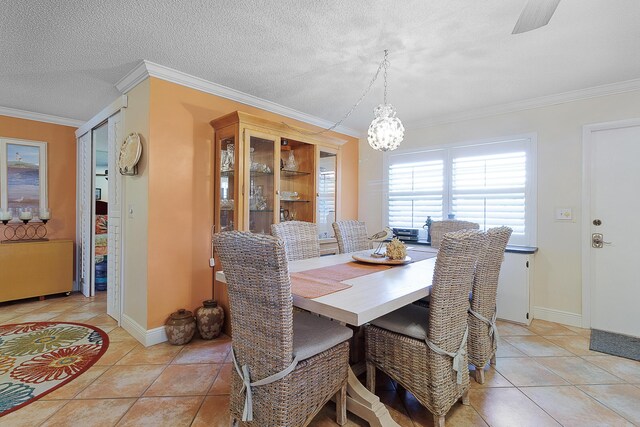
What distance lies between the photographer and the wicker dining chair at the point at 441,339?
5.06 ft

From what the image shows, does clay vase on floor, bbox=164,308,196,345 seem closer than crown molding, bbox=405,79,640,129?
Yes

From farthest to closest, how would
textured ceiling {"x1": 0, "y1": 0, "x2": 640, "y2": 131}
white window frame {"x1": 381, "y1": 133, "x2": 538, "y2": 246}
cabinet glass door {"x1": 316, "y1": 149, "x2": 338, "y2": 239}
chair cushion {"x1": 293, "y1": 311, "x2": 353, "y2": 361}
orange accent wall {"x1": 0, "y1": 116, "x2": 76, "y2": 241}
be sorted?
orange accent wall {"x1": 0, "y1": 116, "x2": 76, "y2": 241}
cabinet glass door {"x1": 316, "y1": 149, "x2": 338, "y2": 239}
white window frame {"x1": 381, "y1": 133, "x2": 538, "y2": 246}
textured ceiling {"x1": 0, "y1": 0, "x2": 640, "y2": 131}
chair cushion {"x1": 293, "y1": 311, "x2": 353, "y2": 361}

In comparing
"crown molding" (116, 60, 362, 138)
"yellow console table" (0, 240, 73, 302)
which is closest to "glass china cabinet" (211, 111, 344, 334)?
"crown molding" (116, 60, 362, 138)

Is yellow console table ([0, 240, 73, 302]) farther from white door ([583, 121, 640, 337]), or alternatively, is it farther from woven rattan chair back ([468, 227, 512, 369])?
white door ([583, 121, 640, 337])

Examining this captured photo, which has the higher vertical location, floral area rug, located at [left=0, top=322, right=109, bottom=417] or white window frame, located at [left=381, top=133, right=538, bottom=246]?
white window frame, located at [left=381, top=133, right=538, bottom=246]

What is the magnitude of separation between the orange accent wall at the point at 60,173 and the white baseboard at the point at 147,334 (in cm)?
240

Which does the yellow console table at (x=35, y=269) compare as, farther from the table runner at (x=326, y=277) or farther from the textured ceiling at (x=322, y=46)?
the table runner at (x=326, y=277)

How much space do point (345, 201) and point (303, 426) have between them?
132 inches

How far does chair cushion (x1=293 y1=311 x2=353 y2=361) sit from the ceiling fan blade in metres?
1.77

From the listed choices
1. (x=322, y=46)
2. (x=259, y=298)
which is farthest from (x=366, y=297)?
(x=322, y=46)

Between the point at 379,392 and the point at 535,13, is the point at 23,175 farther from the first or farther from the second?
the point at 535,13

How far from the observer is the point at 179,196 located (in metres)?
2.76

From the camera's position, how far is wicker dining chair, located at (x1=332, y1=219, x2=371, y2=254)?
2.88 meters

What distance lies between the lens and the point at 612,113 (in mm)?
2953
